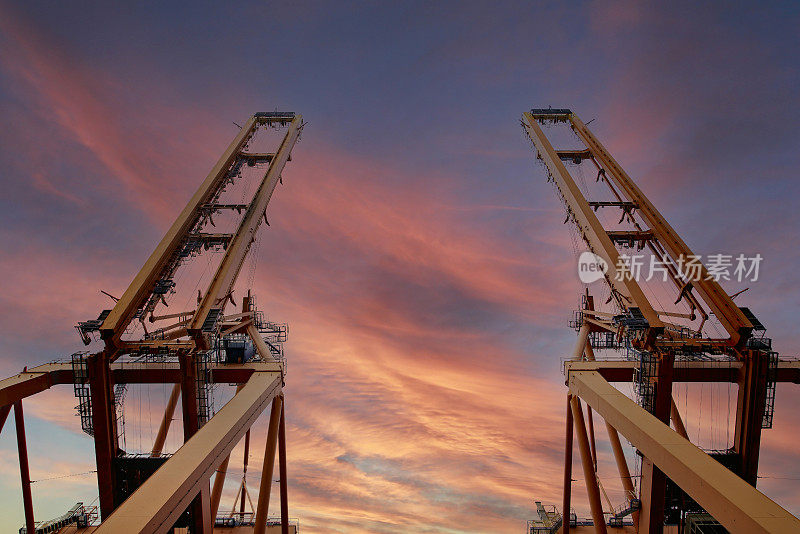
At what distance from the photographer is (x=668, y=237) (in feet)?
76.6

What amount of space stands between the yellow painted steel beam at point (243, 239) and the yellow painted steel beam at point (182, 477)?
237 inches

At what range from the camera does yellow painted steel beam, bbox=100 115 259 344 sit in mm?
17688

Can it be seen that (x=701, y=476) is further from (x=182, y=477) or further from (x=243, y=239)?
(x=243, y=239)

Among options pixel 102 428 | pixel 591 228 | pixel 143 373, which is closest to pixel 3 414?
pixel 102 428

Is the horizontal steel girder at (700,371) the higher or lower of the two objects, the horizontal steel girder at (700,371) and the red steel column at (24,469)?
the higher

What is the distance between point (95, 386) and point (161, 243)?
25.4 ft

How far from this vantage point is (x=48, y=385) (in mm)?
18078

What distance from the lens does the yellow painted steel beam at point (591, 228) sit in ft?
62.2

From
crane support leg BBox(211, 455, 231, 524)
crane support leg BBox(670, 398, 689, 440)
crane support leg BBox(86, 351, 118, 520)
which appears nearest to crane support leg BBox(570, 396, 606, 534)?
crane support leg BBox(670, 398, 689, 440)

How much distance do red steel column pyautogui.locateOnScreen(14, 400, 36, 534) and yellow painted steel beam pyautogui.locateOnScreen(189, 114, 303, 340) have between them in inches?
349

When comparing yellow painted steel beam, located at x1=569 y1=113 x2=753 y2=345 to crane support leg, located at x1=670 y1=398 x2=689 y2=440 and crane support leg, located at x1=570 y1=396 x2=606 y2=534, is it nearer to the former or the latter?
crane support leg, located at x1=670 y1=398 x2=689 y2=440

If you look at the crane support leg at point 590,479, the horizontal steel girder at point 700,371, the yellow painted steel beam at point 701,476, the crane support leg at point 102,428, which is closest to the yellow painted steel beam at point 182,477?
the crane support leg at point 102,428

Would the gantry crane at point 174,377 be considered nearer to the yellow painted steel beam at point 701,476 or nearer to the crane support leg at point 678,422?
the yellow painted steel beam at point 701,476

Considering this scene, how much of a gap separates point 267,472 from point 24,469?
1229cm
